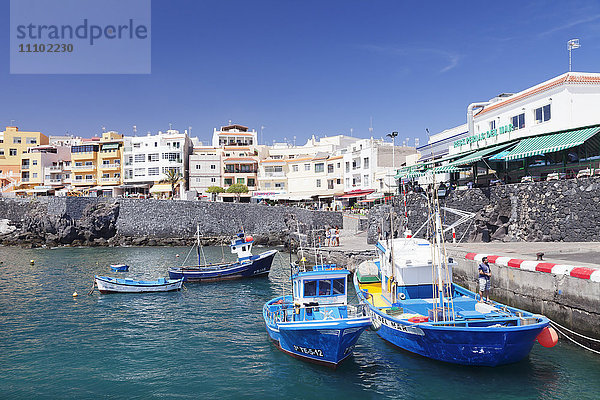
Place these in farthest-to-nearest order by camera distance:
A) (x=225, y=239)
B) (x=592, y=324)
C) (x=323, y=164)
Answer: (x=323, y=164) < (x=225, y=239) < (x=592, y=324)

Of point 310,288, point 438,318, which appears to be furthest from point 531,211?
point 310,288

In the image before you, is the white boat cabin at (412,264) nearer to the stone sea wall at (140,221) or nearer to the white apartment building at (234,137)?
the stone sea wall at (140,221)

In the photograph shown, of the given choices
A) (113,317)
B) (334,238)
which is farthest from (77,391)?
(334,238)

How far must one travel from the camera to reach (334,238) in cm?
4112

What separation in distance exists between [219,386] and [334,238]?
28050 mm

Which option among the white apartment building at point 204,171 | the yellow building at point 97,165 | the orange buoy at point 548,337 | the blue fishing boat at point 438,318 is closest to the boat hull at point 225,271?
the blue fishing boat at point 438,318

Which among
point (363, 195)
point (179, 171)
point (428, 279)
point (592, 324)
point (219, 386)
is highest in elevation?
point (179, 171)

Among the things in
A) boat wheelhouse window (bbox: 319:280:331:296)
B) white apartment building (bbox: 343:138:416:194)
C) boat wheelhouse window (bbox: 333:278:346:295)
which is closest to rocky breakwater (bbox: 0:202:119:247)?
white apartment building (bbox: 343:138:416:194)

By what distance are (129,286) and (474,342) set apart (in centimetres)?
2270

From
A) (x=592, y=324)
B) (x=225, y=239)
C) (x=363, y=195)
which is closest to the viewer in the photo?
(x=592, y=324)

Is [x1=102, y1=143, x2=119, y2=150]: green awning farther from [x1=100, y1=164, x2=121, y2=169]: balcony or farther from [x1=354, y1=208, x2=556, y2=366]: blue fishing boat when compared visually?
[x1=354, y1=208, x2=556, y2=366]: blue fishing boat

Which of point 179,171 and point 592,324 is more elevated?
point 179,171

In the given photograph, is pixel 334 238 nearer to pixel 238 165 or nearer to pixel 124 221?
pixel 124 221

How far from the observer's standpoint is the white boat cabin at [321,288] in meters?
16.9
